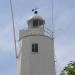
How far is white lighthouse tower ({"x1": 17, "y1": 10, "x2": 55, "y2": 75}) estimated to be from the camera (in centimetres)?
3378

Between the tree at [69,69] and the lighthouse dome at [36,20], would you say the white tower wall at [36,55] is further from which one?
the tree at [69,69]

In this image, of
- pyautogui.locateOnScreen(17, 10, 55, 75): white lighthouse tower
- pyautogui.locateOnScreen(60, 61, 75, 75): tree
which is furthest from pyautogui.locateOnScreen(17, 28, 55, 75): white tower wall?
pyautogui.locateOnScreen(60, 61, 75, 75): tree

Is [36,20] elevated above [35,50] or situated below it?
above

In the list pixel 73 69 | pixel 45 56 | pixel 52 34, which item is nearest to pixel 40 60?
pixel 45 56

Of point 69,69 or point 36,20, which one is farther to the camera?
point 36,20

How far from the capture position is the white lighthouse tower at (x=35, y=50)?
33.8 m

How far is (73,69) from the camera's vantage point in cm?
2111

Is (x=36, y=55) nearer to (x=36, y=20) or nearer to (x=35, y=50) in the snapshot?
(x=35, y=50)

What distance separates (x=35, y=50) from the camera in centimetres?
3431

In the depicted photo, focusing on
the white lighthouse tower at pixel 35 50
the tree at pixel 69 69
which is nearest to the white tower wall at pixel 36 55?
the white lighthouse tower at pixel 35 50

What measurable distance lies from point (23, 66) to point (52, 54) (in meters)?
3.19

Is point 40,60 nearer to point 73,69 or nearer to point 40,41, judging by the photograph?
point 40,41

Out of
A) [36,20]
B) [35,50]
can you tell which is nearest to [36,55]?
[35,50]

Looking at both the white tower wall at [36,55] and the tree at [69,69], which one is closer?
the tree at [69,69]
